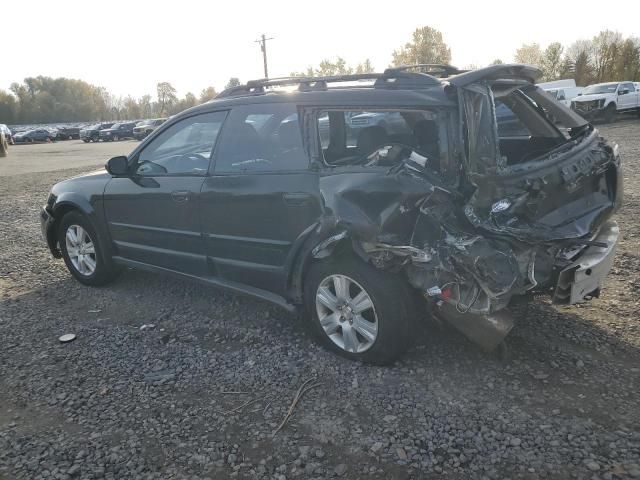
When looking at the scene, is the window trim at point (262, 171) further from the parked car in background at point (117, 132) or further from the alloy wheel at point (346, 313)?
the parked car in background at point (117, 132)

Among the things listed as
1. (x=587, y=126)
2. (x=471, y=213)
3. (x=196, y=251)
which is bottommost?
(x=196, y=251)

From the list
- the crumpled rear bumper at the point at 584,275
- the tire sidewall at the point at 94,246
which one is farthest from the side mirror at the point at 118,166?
the crumpled rear bumper at the point at 584,275

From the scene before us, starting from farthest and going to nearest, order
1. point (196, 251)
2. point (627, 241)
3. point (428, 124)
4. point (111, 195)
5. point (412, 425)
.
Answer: point (627, 241)
point (111, 195)
point (196, 251)
point (428, 124)
point (412, 425)

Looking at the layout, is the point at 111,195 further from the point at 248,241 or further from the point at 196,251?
the point at 248,241

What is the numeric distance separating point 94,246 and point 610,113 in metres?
25.7

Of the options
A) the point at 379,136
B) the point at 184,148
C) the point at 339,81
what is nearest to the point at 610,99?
the point at 379,136

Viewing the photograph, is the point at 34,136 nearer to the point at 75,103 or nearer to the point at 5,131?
the point at 5,131

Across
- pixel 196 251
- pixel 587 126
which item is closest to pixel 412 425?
pixel 196 251

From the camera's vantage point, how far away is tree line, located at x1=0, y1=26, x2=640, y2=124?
45.9m

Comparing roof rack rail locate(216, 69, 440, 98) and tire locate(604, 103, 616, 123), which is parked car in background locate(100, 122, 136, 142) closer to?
tire locate(604, 103, 616, 123)

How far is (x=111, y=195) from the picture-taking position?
4844 mm

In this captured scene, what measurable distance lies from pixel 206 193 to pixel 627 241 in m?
4.39

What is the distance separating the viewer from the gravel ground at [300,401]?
2641 mm

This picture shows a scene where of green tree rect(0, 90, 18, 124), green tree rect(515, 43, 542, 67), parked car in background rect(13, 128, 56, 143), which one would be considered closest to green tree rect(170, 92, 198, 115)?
green tree rect(0, 90, 18, 124)
